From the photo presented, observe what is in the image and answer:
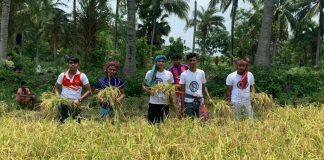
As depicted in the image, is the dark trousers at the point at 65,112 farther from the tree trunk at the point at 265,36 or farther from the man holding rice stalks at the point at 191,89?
the tree trunk at the point at 265,36

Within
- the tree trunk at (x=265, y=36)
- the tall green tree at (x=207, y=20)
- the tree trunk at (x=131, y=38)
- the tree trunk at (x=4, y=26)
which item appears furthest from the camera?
the tall green tree at (x=207, y=20)

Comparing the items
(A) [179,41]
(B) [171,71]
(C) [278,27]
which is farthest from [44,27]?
(B) [171,71]

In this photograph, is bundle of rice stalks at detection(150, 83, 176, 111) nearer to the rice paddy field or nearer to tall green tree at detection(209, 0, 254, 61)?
the rice paddy field

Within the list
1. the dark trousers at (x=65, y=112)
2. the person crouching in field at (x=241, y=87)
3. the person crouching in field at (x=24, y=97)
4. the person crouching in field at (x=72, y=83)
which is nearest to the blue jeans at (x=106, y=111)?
the dark trousers at (x=65, y=112)

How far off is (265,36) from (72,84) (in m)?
8.62

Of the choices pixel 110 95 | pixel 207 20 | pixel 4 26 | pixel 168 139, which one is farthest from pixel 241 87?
pixel 207 20

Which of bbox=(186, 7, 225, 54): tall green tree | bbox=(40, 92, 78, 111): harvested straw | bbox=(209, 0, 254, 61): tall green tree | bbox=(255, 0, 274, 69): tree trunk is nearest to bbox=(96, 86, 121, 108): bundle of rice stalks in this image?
bbox=(40, 92, 78, 111): harvested straw

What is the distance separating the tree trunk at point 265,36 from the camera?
13.4 metres

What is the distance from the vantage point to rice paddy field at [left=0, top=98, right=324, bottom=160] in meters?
3.82

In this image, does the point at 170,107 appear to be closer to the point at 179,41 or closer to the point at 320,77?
the point at 320,77

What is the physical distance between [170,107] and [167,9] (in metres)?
28.7

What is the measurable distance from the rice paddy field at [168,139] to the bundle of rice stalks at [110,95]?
0.23 m

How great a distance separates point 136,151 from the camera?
3.84 m

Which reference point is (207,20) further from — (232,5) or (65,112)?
(65,112)
